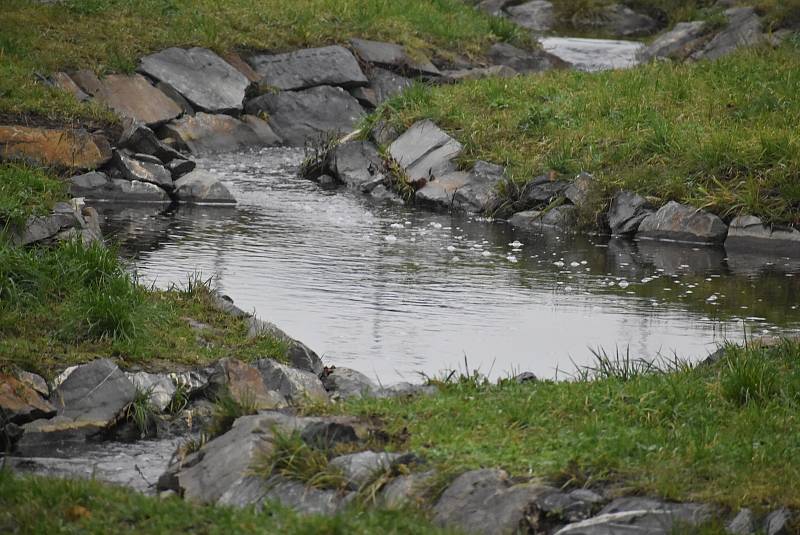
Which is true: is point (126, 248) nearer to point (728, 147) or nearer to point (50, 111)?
point (50, 111)

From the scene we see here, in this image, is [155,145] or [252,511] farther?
[155,145]

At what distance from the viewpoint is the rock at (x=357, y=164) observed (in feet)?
64.2

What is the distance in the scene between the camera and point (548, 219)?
17156 millimetres

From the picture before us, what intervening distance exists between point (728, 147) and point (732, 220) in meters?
1.20

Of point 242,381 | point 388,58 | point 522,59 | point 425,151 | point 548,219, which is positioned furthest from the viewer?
point 522,59

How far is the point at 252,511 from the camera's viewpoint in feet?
20.7

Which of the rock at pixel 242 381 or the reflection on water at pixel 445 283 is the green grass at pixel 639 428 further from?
the reflection on water at pixel 445 283

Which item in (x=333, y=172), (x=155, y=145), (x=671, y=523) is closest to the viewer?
(x=671, y=523)

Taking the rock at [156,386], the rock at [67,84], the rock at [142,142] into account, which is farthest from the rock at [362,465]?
the rock at [67,84]

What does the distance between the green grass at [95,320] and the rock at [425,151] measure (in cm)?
796

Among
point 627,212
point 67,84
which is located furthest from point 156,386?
point 67,84

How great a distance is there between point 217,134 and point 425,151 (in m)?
4.60

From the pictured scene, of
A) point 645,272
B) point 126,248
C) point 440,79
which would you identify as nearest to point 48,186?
point 126,248

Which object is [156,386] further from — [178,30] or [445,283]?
[178,30]
